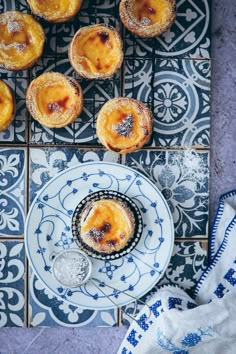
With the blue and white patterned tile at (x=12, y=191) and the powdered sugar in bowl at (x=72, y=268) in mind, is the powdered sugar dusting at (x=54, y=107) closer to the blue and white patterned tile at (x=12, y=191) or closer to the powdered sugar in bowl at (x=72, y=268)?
the blue and white patterned tile at (x=12, y=191)

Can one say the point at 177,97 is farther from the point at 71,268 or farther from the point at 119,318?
the point at 119,318

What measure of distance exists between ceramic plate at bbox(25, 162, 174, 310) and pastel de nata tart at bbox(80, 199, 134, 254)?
0.12m

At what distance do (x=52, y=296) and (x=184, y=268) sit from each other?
437 mm

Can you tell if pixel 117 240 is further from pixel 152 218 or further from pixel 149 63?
pixel 149 63

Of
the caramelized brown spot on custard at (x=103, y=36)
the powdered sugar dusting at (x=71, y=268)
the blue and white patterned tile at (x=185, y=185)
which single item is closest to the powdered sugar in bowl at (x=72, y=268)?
the powdered sugar dusting at (x=71, y=268)

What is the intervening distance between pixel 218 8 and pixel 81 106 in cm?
57

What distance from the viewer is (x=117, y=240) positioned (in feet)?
5.72

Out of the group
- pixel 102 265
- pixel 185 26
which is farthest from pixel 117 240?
pixel 185 26

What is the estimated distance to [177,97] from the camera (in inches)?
74.7

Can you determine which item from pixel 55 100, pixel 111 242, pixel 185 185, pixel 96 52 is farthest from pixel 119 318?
pixel 96 52

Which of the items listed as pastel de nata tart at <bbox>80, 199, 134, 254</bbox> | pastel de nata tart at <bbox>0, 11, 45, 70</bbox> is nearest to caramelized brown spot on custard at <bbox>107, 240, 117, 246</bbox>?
pastel de nata tart at <bbox>80, 199, 134, 254</bbox>

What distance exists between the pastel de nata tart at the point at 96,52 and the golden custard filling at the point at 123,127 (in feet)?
0.39

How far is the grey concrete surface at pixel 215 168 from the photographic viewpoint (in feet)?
6.29

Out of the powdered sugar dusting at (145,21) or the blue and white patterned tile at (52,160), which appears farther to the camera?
the blue and white patterned tile at (52,160)
